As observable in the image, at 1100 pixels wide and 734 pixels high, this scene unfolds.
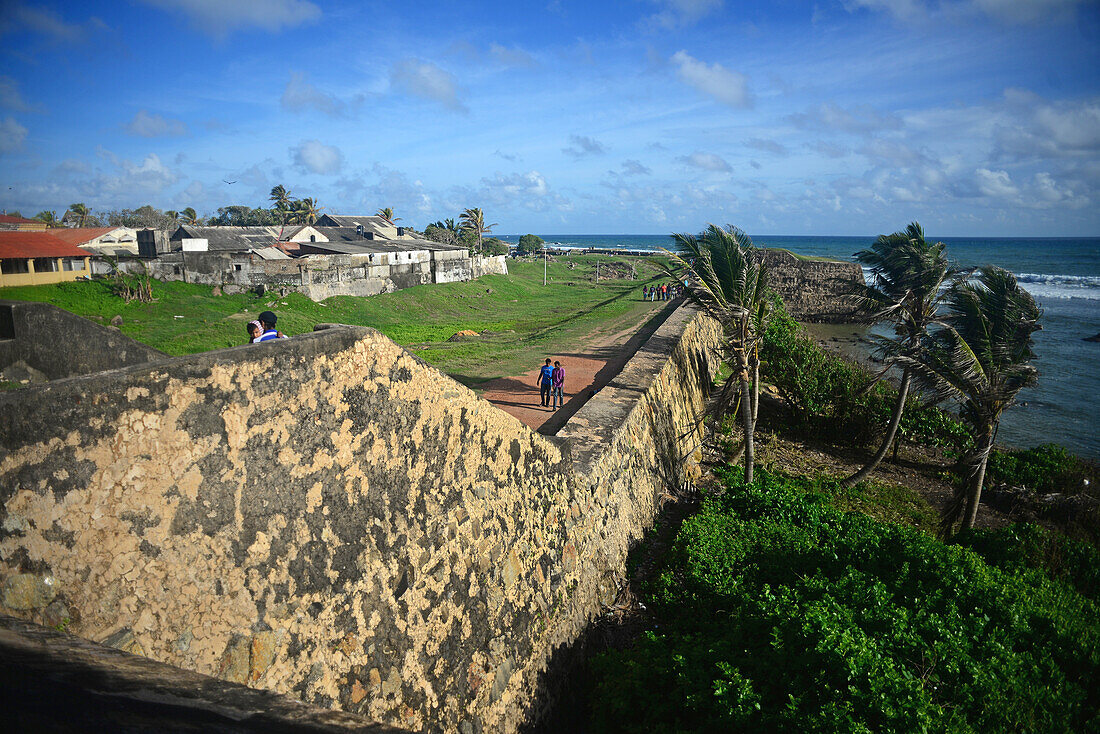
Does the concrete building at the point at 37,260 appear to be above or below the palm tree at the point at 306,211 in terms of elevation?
below

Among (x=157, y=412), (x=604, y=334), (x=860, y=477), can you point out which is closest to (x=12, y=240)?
(x=604, y=334)

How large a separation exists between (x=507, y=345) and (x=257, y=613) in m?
18.0

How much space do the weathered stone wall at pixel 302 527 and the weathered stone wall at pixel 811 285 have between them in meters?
41.0

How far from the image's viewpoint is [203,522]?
2.96m

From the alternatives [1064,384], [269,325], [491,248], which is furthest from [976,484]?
[491,248]

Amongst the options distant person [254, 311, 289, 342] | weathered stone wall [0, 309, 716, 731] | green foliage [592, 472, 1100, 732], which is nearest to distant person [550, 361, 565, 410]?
green foliage [592, 472, 1100, 732]

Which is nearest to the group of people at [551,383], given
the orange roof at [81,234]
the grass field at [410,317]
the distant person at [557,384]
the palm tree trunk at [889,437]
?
the distant person at [557,384]

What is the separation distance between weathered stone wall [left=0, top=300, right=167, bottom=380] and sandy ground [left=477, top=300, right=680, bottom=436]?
504 cm

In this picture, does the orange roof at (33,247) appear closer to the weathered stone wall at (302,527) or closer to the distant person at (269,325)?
the distant person at (269,325)

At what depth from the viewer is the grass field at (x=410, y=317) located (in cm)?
1844

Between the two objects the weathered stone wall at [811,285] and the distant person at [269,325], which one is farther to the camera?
the weathered stone wall at [811,285]

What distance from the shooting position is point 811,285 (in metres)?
42.7

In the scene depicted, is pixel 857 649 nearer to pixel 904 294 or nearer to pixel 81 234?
pixel 904 294

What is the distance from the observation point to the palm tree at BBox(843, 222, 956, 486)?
1212 cm
